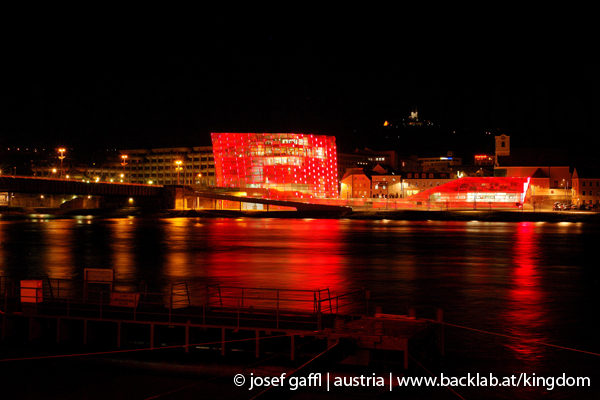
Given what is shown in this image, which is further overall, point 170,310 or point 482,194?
point 482,194

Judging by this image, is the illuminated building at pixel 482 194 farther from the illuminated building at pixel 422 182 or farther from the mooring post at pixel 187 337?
the mooring post at pixel 187 337

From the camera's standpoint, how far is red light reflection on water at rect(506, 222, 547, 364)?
13.4 metres

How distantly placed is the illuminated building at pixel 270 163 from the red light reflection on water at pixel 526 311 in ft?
318

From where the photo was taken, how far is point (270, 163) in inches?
5044

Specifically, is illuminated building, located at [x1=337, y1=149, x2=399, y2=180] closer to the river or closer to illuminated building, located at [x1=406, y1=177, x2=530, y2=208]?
illuminated building, located at [x1=406, y1=177, x2=530, y2=208]

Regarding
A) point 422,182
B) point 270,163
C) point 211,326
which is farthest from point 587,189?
point 211,326

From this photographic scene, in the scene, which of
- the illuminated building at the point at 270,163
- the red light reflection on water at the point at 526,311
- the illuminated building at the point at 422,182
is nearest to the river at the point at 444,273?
the red light reflection on water at the point at 526,311

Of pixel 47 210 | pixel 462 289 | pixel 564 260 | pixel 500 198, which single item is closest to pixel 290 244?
pixel 564 260

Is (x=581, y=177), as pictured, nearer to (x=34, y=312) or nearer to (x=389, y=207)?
(x=389, y=207)

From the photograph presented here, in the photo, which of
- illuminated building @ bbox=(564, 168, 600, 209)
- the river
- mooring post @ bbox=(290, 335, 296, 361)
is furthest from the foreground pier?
Result: illuminated building @ bbox=(564, 168, 600, 209)

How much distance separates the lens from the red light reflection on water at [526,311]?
528 inches

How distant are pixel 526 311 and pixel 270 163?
111638 millimetres

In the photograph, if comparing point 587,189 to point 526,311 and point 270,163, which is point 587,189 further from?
point 526,311

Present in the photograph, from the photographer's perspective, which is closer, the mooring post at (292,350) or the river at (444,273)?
the mooring post at (292,350)
